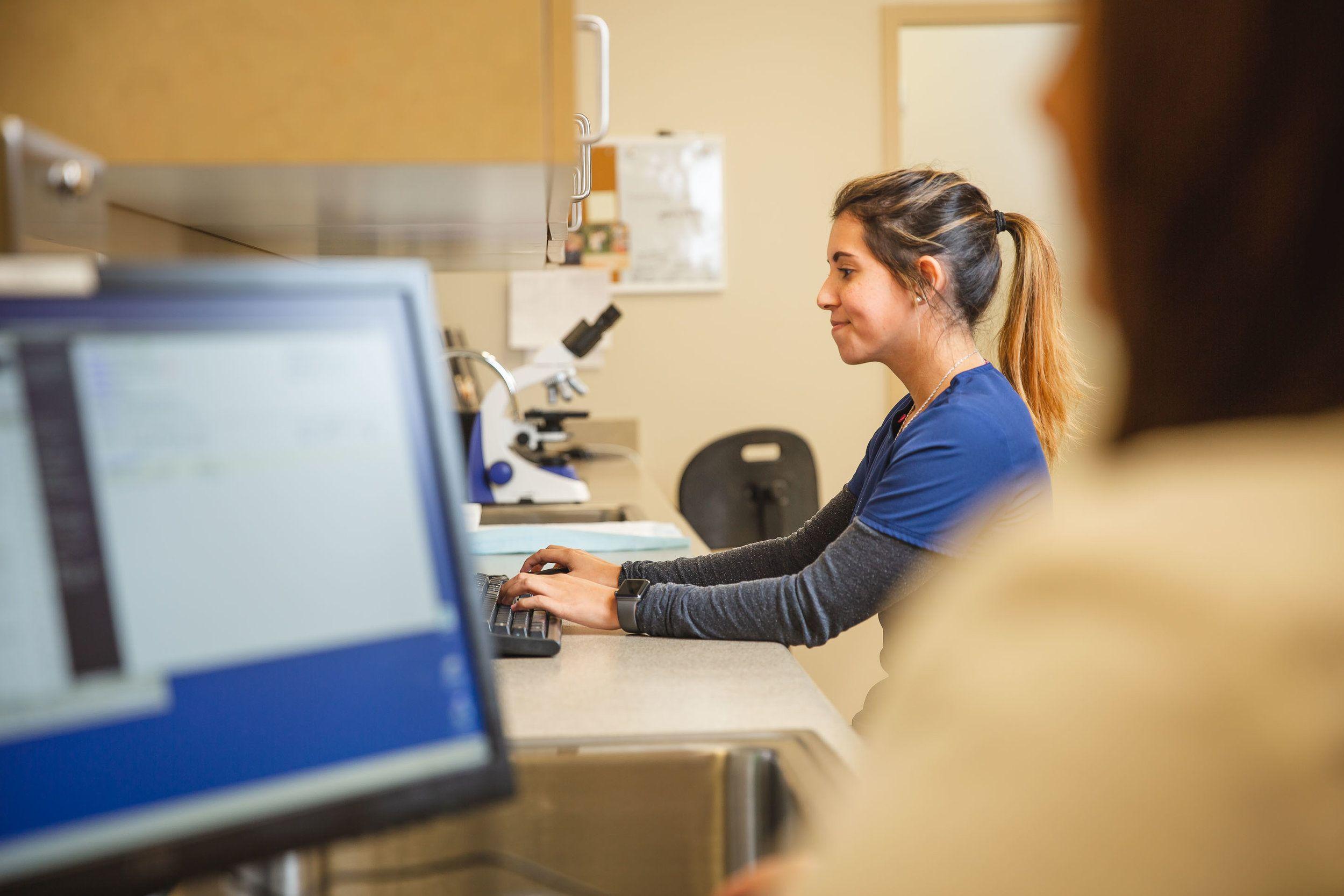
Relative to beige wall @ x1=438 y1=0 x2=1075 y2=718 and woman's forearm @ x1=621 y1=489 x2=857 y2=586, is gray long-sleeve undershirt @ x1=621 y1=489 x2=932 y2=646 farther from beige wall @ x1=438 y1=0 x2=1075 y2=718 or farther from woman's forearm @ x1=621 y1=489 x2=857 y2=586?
beige wall @ x1=438 y1=0 x2=1075 y2=718

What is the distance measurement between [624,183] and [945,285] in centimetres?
195

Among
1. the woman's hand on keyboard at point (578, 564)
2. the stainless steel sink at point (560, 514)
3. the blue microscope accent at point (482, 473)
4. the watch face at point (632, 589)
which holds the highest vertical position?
the watch face at point (632, 589)

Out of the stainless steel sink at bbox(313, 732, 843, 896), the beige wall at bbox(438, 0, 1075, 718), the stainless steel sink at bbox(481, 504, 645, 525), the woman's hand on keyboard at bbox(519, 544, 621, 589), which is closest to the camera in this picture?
the stainless steel sink at bbox(313, 732, 843, 896)

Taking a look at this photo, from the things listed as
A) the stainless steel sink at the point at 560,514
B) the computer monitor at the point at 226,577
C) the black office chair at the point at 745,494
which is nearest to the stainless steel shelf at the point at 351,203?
the computer monitor at the point at 226,577

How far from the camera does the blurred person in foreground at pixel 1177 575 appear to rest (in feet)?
1.12

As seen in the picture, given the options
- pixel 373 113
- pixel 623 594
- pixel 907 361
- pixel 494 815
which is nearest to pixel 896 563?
pixel 623 594

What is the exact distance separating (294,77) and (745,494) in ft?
7.38

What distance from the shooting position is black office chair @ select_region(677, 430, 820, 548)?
293 centimetres

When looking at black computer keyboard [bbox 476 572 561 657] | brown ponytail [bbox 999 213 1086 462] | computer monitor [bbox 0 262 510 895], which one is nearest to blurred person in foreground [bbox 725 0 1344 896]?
computer monitor [bbox 0 262 510 895]

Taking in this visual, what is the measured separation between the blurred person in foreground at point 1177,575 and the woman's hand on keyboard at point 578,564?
3.03 ft

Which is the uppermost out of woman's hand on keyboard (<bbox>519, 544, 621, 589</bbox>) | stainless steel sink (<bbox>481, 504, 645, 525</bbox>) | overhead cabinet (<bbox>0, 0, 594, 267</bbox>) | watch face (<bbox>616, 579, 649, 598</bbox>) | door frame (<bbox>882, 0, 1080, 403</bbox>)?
door frame (<bbox>882, 0, 1080, 403</bbox>)

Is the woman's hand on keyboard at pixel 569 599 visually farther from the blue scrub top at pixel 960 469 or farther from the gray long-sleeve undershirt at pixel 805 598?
the blue scrub top at pixel 960 469

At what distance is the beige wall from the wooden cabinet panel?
248 centimetres

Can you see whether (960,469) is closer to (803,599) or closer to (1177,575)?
(803,599)
